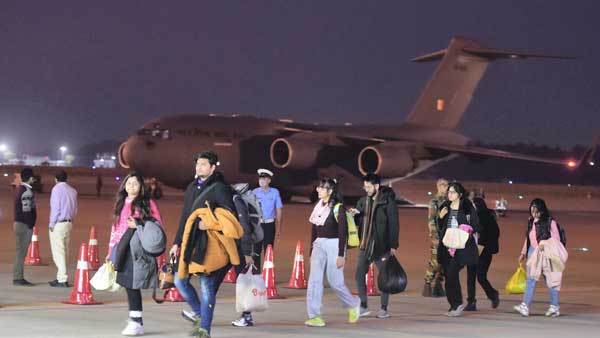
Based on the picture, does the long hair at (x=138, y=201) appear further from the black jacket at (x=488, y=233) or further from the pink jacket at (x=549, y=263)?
the black jacket at (x=488, y=233)

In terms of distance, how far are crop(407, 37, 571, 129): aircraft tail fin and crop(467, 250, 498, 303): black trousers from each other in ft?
91.1

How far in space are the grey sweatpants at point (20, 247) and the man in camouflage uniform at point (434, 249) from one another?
15.6 feet

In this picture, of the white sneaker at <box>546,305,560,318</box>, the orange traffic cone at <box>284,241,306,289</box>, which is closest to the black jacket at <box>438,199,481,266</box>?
the white sneaker at <box>546,305,560,318</box>

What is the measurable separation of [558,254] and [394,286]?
1856 millimetres

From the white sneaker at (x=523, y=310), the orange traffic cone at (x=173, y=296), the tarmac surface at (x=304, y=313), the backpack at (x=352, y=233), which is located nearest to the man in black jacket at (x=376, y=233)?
the backpack at (x=352, y=233)

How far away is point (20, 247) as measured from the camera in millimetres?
13219

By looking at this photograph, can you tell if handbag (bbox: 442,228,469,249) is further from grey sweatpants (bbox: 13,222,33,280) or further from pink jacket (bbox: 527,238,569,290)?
grey sweatpants (bbox: 13,222,33,280)

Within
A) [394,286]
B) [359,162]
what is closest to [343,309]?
[394,286]

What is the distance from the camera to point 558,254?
11.7 meters

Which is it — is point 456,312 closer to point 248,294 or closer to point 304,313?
point 304,313

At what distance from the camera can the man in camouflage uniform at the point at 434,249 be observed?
12.6 metres

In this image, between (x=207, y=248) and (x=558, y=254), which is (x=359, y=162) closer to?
(x=558, y=254)

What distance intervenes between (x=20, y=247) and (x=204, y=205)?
4964 millimetres

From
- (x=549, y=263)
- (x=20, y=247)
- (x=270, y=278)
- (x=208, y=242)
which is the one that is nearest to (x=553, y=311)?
(x=549, y=263)
